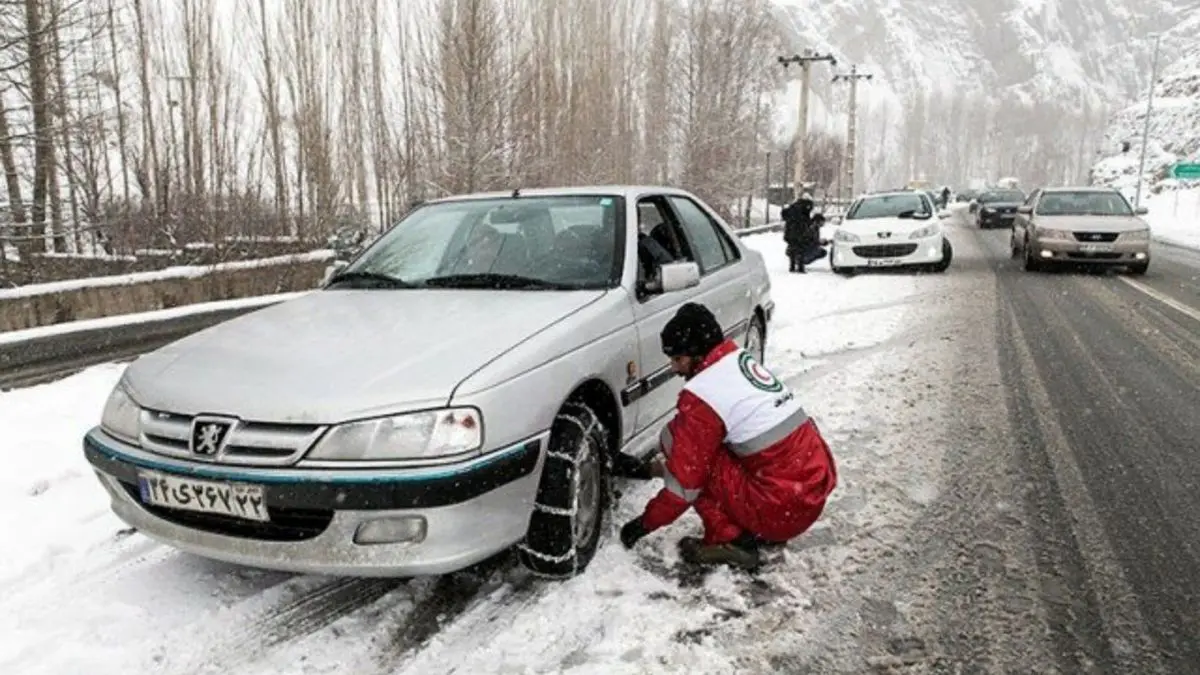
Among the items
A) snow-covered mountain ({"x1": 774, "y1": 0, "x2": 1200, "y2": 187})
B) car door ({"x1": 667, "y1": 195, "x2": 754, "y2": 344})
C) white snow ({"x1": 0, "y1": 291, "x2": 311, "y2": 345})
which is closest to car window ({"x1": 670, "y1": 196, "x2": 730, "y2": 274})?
car door ({"x1": 667, "y1": 195, "x2": 754, "y2": 344})

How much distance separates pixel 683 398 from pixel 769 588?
2.53 ft

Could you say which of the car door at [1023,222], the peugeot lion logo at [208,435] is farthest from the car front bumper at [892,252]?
the peugeot lion logo at [208,435]

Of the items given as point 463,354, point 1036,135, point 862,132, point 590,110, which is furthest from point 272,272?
point 1036,135

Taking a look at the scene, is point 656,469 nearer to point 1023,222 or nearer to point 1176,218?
point 1023,222

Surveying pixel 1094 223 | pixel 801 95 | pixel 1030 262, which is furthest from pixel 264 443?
pixel 801 95

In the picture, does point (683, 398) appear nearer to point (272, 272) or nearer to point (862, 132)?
point (272, 272)

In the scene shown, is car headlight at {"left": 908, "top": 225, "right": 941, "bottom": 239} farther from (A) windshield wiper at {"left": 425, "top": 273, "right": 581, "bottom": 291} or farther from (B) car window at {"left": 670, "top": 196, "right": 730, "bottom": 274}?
(A) windshield wiper at {"left": 425, "top": 273, "right": 581, "bottom": 291}

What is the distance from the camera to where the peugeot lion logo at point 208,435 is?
2.45 m

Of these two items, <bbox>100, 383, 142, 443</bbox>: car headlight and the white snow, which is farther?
the white snow

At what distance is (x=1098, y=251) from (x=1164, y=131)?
69.8m

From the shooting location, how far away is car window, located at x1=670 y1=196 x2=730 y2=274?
4543mm

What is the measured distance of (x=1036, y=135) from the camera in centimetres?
12388

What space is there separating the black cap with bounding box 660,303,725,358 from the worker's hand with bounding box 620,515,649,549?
2.29 ft

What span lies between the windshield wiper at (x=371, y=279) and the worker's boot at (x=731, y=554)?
5.75 feet
